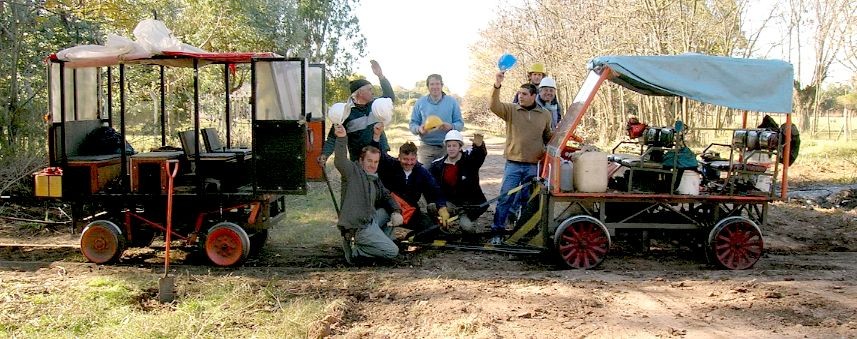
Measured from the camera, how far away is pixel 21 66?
1323 cm

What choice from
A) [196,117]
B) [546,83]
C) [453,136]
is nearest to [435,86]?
[453,136]

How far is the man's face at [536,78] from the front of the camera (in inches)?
361

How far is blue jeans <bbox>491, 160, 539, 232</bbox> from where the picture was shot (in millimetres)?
8641

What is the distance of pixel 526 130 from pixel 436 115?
130 cm

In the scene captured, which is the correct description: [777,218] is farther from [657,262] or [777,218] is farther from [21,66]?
[21,66]

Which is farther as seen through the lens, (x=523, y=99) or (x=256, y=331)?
(x=523, y=99)

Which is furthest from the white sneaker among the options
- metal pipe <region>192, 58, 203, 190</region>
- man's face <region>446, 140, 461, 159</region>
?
metal pipe <region>192, 58, 203, 190</region>

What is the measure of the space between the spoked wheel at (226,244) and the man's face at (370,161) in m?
1.39

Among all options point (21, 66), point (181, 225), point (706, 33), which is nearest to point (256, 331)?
point (181, 225)

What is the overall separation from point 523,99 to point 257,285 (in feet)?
11.8

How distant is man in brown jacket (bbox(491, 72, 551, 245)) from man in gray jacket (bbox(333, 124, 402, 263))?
1.44 meters

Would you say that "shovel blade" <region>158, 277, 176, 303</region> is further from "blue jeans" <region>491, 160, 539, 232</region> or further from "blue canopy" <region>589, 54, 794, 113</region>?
"blue canopy" <region>589, 54, 794, 113</region>

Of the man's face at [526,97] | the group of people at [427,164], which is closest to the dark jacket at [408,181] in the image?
the group of people at [427,164]

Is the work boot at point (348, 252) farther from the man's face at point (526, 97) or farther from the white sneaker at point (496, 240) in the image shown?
the man's face at point (526, 97)
